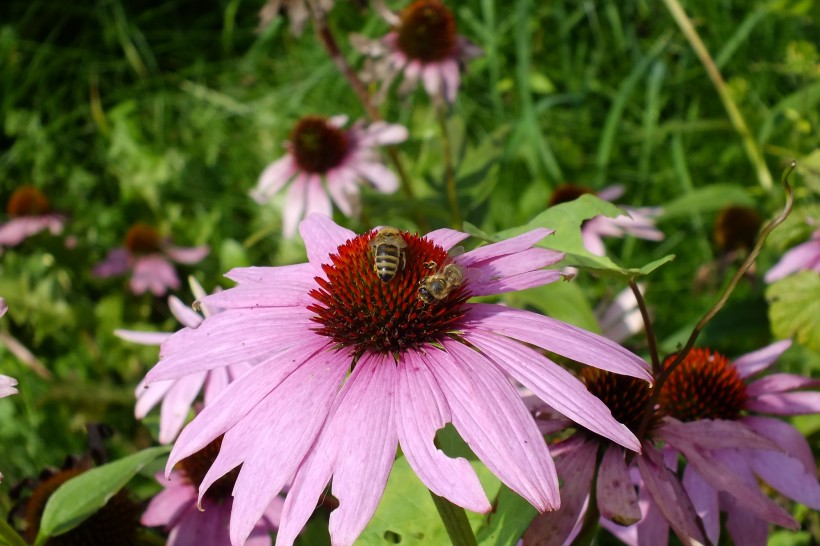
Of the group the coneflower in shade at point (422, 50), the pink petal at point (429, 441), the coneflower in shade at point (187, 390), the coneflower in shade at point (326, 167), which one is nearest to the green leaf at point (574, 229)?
the pink petal at point (429, 441)

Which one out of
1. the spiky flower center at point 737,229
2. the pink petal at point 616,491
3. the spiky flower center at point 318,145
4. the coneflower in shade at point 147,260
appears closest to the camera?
the pink petal at point 616,491

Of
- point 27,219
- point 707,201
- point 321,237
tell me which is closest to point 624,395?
point 321,237

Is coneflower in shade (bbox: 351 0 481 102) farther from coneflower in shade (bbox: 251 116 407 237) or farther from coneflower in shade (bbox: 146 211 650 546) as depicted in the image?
coneflower in shade (bbox: 146 211 650 546)

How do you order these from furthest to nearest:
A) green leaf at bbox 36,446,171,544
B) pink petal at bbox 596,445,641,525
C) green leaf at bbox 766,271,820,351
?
green leaf at bbox 766,271,820,351, green leaf at bbox 36,446,171,544, pink petal at bbox 596,445,641,525

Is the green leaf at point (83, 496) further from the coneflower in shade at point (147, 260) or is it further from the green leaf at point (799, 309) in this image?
the coneflower in shade at point (147, 260)

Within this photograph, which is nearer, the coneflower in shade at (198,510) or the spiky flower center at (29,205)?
the coneflower in shade at (198,510)

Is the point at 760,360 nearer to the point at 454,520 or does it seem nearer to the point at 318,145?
the point at 454,520

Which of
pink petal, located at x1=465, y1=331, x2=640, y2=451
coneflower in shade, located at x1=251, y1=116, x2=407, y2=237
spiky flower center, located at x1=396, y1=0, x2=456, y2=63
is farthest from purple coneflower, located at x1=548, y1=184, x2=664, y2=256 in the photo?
pink petal, located at x1=465, y1=331, x2=640, y2=451
